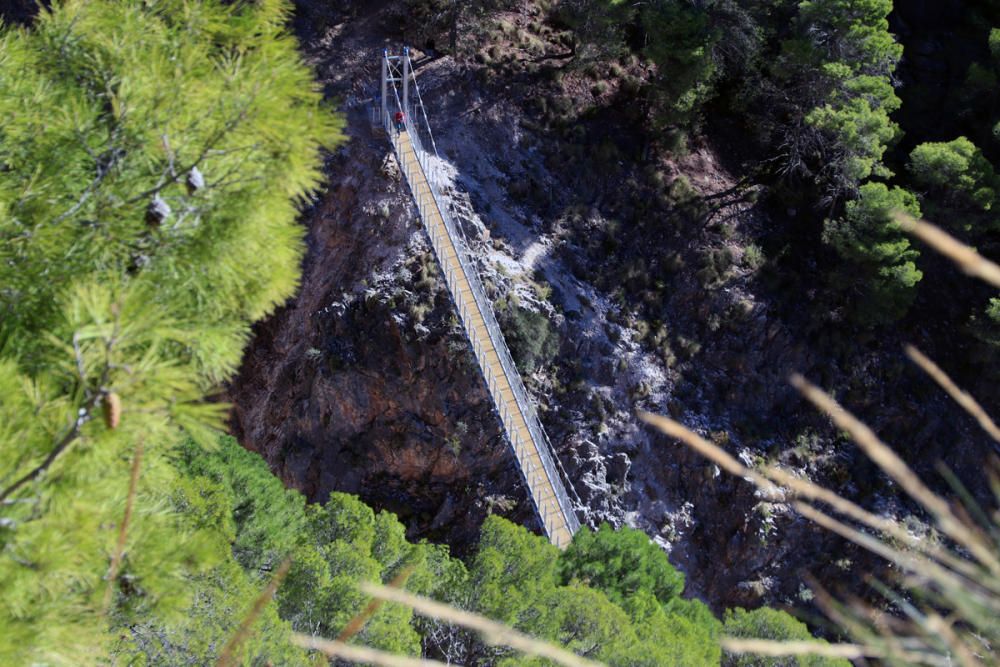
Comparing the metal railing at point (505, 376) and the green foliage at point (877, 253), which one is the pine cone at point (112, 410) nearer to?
the metal railing at point (505, 376)

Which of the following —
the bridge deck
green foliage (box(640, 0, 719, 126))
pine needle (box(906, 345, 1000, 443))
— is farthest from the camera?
green foliage (box(640, 0, 719, 126))

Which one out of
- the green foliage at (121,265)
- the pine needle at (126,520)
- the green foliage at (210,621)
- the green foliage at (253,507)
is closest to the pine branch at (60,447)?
the green foliage at (121,265)

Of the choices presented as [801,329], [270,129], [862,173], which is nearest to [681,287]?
[801,329]

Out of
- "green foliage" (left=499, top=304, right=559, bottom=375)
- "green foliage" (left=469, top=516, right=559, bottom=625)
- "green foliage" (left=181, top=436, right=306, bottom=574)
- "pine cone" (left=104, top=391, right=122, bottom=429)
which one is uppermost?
"pine cone" (left=104, top=391, right=122, bottom=429)

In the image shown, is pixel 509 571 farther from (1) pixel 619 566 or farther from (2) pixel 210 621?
(2) pixel 210 621

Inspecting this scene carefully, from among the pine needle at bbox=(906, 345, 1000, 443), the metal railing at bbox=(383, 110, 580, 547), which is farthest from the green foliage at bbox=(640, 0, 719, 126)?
the pine needle at bbox=(906, 345, 1000, 443)

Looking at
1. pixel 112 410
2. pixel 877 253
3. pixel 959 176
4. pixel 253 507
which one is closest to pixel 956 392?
pixel 112 410

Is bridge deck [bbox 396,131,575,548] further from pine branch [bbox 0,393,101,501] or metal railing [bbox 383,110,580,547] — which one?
pine branch [bbox 0,393,101,501]

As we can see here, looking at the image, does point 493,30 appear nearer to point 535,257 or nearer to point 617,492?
point 535,257
